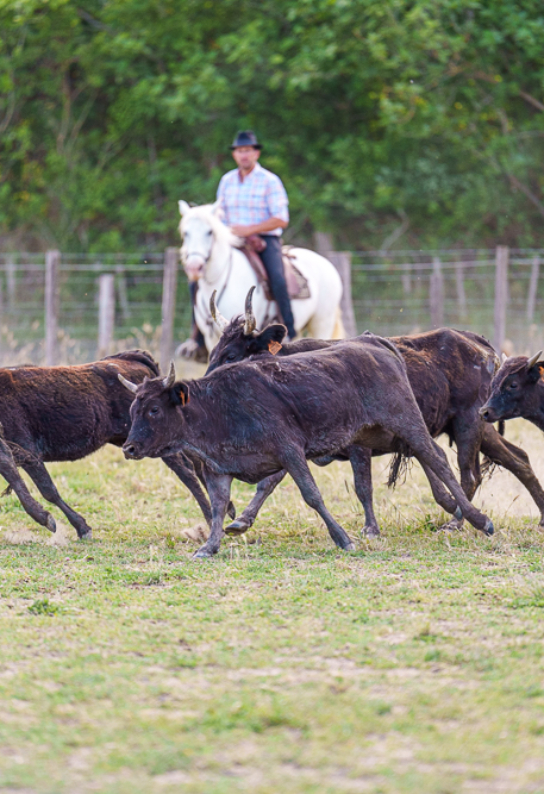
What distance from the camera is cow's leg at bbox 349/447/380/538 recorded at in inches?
265

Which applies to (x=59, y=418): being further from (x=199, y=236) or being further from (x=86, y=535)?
(x=199, y=236)

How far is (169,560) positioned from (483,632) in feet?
7.06

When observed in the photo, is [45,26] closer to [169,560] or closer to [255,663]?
[169,560]

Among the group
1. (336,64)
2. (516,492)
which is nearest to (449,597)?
(516,492)

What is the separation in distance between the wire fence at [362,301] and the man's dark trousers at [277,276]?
17.2ft

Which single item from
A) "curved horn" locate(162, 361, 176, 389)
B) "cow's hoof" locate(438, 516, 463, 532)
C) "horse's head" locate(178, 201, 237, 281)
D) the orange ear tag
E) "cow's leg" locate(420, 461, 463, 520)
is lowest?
"cow's hoof" locate(438, 516, 463, 532)

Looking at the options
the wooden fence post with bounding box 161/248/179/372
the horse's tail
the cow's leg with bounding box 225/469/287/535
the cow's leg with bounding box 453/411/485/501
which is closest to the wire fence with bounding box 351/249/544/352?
the wooden fence post with bounding box 161/248/179/372

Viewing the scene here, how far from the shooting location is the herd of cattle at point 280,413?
239 inches

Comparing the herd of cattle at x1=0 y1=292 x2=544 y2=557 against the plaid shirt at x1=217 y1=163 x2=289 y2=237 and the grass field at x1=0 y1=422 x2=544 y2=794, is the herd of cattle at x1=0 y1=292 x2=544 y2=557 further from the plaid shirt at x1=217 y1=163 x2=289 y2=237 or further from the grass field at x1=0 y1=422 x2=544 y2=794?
Answer: the plaid shirt at x1=217 y1=163 x2=289 y2=237

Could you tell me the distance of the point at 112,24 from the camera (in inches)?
930

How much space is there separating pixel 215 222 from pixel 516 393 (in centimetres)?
504

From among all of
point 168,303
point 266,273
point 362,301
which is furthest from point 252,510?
point 362,301

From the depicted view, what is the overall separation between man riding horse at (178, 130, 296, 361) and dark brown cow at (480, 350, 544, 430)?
4.67 metres

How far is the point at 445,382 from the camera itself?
684 centimetres
